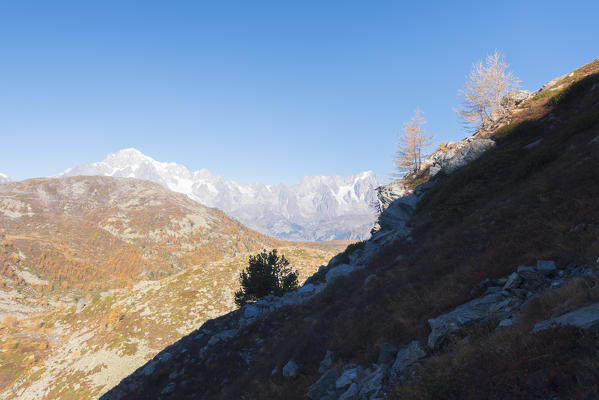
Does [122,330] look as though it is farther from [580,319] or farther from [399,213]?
[580,319]

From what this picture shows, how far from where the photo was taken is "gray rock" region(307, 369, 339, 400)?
26.5 ft

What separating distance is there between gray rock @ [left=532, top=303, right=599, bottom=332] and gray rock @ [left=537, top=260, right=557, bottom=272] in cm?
262

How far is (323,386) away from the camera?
26.8ft

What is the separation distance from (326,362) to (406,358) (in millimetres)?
4050

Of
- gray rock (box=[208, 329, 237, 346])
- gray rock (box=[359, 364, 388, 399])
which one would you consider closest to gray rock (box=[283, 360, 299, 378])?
gray rock (box=[359, 364, 388, 399])

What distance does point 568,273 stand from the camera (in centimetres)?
675

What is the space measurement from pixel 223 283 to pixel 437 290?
2319 inches

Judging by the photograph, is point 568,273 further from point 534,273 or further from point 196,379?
point 196,379

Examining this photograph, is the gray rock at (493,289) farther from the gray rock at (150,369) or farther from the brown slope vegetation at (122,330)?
the brown slope vegetation at (122,330)

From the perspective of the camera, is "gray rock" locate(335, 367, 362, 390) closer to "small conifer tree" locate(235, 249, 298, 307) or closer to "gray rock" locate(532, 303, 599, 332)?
"gray rock" locate(532, 303, 599, 332)

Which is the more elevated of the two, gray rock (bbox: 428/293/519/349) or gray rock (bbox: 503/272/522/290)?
gray rock (bbox: 503/272/522/290)

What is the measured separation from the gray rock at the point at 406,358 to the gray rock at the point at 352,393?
3.91 ft

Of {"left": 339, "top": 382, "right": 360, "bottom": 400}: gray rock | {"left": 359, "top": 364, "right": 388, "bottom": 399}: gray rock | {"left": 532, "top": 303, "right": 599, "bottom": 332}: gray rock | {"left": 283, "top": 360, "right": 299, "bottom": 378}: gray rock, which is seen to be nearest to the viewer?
{"left": 532, "top": 303, "right": 599, "bottom": 332}: gray rock

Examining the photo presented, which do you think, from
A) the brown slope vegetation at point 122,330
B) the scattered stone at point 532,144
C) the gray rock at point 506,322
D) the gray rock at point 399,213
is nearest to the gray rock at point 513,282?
the gray rock at point 506,322
